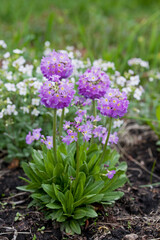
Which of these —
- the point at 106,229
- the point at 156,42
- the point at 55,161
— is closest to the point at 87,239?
the point at 106,229

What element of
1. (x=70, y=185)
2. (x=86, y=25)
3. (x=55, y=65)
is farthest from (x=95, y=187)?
(x=86, y=25)

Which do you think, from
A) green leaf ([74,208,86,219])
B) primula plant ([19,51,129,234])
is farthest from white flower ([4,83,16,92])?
green leaf ([74,208,86,219])

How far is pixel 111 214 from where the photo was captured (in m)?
2.83

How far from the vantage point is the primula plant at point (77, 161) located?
2.30 metres

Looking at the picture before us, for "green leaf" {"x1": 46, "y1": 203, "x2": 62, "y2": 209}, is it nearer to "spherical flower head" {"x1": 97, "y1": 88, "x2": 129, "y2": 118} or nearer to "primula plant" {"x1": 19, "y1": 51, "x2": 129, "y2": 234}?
"primula plant" {"x1": 19, "y1": 51, "x2": 129, "y2": 234}

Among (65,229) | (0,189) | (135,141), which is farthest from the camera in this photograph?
(135,141)

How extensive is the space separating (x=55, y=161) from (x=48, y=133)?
0.87m

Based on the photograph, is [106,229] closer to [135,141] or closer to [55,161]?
[55,161]

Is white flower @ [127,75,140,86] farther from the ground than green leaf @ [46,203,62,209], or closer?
farther from the ground

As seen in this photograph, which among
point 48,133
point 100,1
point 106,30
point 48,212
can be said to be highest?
point 100,1

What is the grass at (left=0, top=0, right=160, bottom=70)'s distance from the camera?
5848mm

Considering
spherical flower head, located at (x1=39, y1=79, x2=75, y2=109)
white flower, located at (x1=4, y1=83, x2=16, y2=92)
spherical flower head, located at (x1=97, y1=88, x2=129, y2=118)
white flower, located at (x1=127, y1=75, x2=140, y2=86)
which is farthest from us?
white flower, located at (x1=127, y1=75, x2=140, y2=86)

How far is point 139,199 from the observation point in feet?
10.4

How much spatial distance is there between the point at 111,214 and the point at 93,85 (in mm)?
1229
